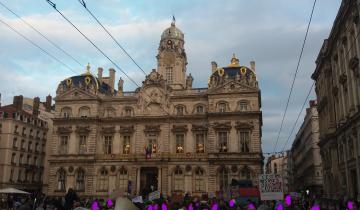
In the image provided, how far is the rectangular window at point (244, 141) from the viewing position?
48219 mm

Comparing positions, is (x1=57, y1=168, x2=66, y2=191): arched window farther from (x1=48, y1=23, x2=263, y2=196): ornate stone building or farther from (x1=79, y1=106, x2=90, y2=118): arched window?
(x1=79, y1=106, x2=90, y2=118): arched window

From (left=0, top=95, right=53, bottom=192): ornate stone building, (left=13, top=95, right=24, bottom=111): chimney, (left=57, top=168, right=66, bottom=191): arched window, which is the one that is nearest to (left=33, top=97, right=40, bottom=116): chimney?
A: (left=0, top=95, right=53, bottom=192): ornate stone building

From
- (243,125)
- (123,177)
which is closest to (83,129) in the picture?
(123,177)

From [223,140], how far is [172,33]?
1972 centimetres

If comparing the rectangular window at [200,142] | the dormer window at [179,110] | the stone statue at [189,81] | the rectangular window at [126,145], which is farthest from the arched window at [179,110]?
the rectangular window at [126,145]

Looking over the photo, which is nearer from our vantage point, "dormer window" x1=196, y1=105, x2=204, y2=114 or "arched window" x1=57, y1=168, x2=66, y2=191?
"dormer window" x1=196, y1=105, x2=204, y2=114

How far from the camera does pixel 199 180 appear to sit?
159 feet

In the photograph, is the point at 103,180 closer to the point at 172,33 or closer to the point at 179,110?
the point at 179,110

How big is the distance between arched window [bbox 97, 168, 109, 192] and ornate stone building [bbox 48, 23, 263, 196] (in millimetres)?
126

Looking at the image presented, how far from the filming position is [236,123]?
48812 millimetres

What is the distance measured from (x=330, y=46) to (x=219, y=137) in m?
19.3

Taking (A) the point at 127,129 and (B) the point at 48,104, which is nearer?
(A) the point at 127,129

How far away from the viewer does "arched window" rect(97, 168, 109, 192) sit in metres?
50.5

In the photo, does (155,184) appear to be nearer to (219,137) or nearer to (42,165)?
(219,137)
